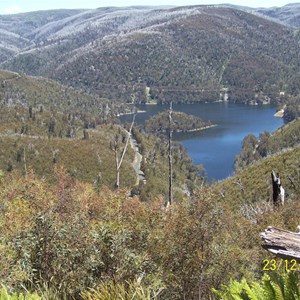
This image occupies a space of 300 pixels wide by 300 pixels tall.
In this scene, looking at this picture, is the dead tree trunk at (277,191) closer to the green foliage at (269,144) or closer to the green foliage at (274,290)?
the green foliage at (274,290)

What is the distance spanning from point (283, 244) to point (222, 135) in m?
138

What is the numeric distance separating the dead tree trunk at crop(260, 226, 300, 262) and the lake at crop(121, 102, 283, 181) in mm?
87851

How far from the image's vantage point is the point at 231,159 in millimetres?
112688

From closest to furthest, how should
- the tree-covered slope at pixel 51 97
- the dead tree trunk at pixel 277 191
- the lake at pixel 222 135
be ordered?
the dead tree trunk at pixel 277 191
the lake at pixel 222 135
the tree-covered slope at pixel 51 97

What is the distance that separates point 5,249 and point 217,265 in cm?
460

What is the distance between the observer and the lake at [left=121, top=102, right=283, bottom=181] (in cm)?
11056

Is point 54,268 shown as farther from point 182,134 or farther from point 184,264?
point 182,134

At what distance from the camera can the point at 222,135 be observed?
141 m

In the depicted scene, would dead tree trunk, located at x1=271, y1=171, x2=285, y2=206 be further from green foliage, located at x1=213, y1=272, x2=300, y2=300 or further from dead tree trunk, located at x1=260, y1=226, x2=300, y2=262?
dead tree trunk, located at x1=260, y1=226, x2=300, y2=262

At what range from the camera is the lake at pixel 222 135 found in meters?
111

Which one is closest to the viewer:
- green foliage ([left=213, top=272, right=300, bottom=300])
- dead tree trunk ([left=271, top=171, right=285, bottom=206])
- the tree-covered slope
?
green foliage ([left=213, top=272, right=300, bottom=300])

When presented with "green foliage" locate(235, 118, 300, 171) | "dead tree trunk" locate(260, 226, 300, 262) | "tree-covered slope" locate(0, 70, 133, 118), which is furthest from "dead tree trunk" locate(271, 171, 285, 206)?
"tree-covered slope" locate(0, 70, 133, 118)

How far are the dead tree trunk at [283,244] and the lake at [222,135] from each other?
87.9 m

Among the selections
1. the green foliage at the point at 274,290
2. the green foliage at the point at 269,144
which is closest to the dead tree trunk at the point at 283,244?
the green foliage at the point at 274,290
